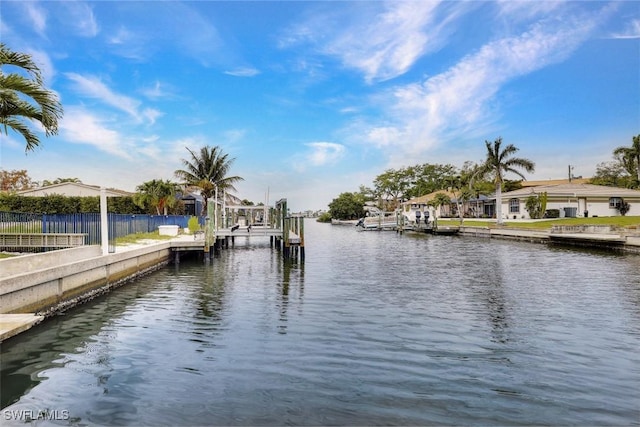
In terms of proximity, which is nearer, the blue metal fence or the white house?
the blue metal fence

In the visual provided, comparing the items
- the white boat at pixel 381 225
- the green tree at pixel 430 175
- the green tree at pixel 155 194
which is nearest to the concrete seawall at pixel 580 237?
the white boat at pixel 381 225

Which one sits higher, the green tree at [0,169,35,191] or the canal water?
the green tree at [0,169,35,191]

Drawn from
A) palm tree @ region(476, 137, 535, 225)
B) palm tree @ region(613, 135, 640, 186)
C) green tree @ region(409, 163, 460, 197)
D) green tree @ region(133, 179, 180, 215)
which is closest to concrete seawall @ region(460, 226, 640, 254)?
palm tree @ region(476, 137, 535, 225)

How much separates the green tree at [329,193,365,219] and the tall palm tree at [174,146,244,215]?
6264cm

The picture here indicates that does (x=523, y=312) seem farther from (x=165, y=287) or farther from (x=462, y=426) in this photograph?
(x=165, y=287)

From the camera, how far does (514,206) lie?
55.5 m

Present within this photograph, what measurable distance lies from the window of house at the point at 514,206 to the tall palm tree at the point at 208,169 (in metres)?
36.4

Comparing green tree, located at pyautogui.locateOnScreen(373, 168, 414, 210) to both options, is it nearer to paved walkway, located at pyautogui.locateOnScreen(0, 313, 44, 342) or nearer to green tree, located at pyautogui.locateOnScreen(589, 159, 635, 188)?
green tree, located at pyautogui.locateOnScreen(589, 159, 635, 188)

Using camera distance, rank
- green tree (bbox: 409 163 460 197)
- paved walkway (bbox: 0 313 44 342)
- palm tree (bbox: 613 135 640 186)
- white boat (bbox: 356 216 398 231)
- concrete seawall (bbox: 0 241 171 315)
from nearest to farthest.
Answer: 1. paved walkway (bbox: 0 313 44 342)
2. concrete seawall (bbox: 0 241 171 315)
3. palm tree (bbox: 613 135 640 186)
4. white boat (bbox: 356 216 398 231)
5. green tree (bbox: 409 163 460 197)

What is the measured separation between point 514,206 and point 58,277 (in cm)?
5517

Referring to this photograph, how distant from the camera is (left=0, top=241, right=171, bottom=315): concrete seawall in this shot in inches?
361

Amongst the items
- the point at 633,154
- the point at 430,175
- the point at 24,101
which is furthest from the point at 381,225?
the point at 24,101

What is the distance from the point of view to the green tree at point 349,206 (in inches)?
4412

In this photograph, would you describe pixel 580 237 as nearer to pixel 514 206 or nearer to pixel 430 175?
pixel 514 206
